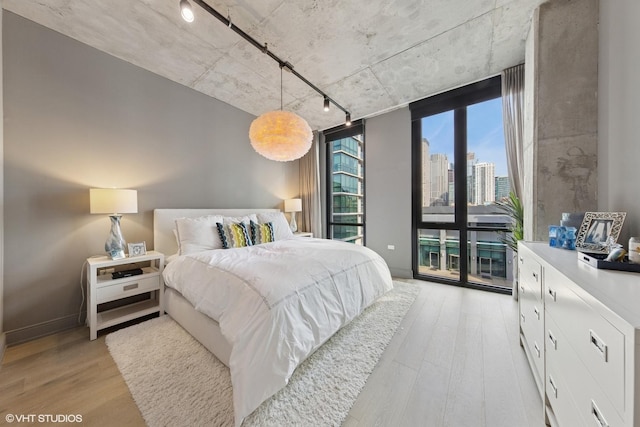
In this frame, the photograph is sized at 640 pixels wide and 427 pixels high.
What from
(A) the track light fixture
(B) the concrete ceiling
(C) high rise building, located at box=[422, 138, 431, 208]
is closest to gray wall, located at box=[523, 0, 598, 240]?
(B) the concrete ceiling

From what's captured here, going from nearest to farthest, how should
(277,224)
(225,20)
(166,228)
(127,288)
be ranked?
(225,20)
(127,288)
(166,228)
(277,224)

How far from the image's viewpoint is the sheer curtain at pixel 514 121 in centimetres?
255

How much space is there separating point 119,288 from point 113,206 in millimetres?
779

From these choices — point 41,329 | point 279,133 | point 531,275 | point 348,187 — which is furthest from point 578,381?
point 348,187

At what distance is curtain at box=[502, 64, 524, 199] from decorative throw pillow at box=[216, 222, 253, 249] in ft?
11.1

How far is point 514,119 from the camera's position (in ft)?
8.59

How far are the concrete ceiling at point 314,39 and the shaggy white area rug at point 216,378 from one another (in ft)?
9.38

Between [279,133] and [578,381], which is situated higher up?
[279,133]

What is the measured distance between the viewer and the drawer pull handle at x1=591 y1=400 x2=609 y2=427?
652 millimetres

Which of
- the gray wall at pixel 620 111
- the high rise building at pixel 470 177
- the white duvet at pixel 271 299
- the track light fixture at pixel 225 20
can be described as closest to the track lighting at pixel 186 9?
the track light fixture at pixel 225 20

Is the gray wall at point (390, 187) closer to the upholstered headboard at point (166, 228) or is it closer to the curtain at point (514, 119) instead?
the curtain at point (514, 119)

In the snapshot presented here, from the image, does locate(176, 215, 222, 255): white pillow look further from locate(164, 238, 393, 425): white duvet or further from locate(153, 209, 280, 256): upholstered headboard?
locate(164, 238, 393, 425): white duvet

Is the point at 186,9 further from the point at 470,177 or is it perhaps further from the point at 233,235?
the point at 470,177

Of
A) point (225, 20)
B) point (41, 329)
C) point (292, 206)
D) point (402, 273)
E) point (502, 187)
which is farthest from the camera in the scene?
point (292, 206)
